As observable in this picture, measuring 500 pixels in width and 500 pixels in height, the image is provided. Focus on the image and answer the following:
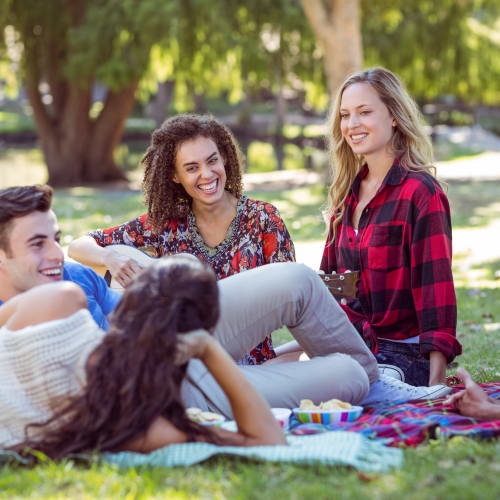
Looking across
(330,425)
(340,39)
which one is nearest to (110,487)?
(330,425)

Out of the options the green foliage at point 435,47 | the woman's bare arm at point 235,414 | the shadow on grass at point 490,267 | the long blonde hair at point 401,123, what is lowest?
the shadow on grass at point 490,267

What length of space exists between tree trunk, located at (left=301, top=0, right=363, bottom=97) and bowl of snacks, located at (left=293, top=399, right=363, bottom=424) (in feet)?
32.0

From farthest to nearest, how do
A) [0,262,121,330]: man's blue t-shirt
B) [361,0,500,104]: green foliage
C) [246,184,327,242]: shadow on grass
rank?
[361,0,500,104]: green foliage
[246,184,327,242]: shadow on grass
[0,262,121,330]: man's blue t-shirt

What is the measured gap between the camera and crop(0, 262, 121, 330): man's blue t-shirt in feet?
12.0

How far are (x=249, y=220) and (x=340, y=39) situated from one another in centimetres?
892

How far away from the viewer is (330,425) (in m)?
3.29

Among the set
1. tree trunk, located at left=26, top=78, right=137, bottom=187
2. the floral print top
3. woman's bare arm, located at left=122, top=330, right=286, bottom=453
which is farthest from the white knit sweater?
tree trunk, located at left=26, top=78, right=137, bottom=187

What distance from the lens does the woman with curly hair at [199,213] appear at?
4449 mm

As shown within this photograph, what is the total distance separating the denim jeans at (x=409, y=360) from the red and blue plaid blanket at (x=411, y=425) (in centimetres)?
58

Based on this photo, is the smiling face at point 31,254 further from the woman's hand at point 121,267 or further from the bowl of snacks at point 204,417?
the woman's hand at point 121,267

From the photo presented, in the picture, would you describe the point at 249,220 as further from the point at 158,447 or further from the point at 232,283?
the point at 158,447

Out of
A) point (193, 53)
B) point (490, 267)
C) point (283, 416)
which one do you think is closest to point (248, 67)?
point (193, 53)

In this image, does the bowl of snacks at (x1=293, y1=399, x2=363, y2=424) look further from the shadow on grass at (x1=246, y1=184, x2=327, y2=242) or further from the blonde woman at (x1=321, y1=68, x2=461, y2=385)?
the shadow on grass at (x1=246, y1=184, x2=327, y2=242)

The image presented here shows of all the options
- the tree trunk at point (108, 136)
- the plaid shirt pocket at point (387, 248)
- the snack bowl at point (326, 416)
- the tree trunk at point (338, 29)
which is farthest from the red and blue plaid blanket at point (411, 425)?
the tree trunk at point (108, 136)
